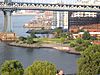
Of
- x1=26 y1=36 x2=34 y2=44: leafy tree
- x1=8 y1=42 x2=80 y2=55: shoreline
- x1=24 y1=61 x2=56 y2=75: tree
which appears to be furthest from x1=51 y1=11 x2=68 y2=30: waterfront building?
x1=24 y1=61 x2=56 y2=75: tree

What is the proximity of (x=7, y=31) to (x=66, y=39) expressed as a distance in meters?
4.09

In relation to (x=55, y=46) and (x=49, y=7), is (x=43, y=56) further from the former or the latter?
(x=49, y=7)

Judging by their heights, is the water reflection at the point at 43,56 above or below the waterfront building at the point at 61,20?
below

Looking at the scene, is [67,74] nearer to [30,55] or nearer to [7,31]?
[30,55]

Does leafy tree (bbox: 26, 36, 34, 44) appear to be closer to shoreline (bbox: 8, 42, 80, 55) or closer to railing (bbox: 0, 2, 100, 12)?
shoreline (bbox: 8, 42, 80, 55)

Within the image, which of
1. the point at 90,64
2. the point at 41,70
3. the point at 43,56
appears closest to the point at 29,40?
the point at 43,56

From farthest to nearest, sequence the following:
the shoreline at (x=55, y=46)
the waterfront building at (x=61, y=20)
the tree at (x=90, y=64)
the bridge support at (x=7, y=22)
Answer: the waterfront building at (x=61, y=20) → the bridge support at (x=7, y=22) → the shoreline at (x=55, y=46) → the tree at (x=90, y=64)

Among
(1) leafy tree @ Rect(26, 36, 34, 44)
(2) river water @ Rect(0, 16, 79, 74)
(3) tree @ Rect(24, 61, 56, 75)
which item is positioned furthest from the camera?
(1) leafy tree @ Rect(26, 36, 34, 44)

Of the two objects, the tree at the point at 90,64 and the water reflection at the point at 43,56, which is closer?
the tree at the point at 90,64

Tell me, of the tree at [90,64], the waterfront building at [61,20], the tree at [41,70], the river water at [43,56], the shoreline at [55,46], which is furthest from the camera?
the waterfront building at [61,20]

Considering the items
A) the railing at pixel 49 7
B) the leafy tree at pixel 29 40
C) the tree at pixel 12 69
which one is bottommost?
the leafy tree at pixel 29 40

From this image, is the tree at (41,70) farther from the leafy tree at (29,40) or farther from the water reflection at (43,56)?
the leafy tree at (29,40)

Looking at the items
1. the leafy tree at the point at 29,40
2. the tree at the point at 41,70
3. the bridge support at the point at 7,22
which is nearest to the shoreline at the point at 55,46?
the leafy tree at the point at 29,40

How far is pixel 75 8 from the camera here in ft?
87.4
